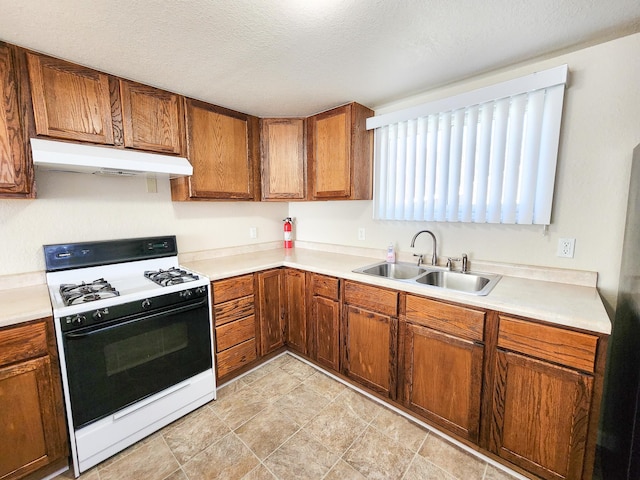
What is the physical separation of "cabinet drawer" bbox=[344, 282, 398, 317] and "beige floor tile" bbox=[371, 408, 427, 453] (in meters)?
0.68

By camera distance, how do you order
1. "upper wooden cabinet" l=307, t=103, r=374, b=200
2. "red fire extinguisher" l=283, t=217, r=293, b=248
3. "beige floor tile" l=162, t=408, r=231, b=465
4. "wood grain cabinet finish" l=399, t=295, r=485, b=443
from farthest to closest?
1. "red fire extinguisher" l=283, t=217, r=293, b=248
2. "upper wooden cabinet" l=307, t=103, r=374, b=200
3. "beige floor tile" l=162, t=408, r=231, b=465
4. "wood grain cabinet finish" l=399, t=295, r=485, b=443

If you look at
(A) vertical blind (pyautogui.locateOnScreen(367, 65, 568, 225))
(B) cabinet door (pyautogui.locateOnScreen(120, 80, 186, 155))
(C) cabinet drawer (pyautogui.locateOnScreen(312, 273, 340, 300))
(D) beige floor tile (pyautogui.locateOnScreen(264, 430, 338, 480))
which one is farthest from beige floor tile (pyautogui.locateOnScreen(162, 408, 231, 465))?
(A) vertical blind (pyautogui.locateOnScreen(367, 65, 568, 225))

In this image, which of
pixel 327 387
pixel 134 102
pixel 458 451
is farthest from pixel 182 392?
pixel 134 102

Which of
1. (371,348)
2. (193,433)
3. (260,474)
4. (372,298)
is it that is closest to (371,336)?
(371,348)

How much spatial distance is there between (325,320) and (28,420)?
1.71m

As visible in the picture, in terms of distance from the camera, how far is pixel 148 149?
1.92 meters

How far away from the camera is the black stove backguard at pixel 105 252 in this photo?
5.74ft

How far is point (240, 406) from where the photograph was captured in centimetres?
196

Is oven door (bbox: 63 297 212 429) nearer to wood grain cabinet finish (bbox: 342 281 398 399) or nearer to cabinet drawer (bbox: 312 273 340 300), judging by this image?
cabinet drawer (bbox: 312 273 340 300)

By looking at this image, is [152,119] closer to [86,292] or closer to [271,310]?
[86,292]

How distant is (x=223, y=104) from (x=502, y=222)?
89.3 inches

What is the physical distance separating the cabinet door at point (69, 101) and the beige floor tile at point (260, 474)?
6.90ft

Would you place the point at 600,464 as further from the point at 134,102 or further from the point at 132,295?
the point at 134,102

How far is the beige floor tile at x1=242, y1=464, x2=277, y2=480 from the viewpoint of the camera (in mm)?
1439
